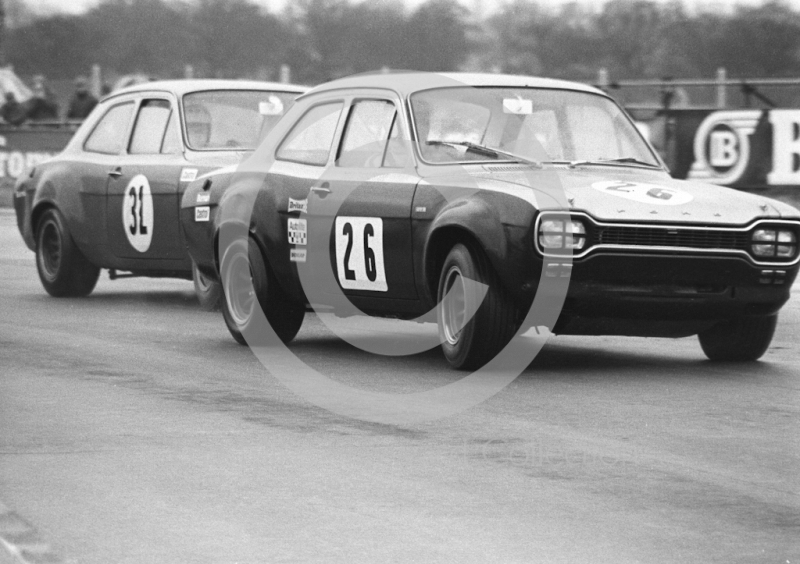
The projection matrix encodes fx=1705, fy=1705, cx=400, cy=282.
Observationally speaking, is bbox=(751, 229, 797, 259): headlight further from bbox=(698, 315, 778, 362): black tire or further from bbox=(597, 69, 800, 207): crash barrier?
bbox=(597, 69, 800, 207): crash barrier

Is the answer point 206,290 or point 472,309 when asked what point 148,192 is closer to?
point 206,290

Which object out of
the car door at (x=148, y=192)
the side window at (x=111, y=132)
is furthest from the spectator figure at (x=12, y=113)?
the car door at (x=148, y=192)

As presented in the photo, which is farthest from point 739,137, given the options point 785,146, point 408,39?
point 408,39

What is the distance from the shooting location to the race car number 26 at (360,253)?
884 cm

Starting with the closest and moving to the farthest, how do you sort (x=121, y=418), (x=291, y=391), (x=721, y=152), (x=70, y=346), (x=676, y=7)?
(x=121, y=418) < (x=291, y=391) < (x=70, y=346) < (x=721, y=152) < (x=676, y=7)

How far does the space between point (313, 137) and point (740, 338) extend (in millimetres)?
2662

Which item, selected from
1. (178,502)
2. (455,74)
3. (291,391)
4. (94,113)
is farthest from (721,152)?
(178,502)

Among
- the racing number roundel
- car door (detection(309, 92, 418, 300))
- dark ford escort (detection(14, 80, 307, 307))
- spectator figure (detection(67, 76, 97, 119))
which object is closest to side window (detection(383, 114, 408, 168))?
car door (detection(309, 92, 418, 300))

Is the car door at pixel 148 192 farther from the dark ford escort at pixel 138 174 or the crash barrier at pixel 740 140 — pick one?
the crash barrier at pixel 740 140

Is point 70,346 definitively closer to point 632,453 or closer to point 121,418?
point 121,418

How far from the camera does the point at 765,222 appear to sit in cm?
830

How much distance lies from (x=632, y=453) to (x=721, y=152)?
41.0 ft

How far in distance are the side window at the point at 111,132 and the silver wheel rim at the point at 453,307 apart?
4.99 meters

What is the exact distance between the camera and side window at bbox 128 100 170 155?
12.5 metres
